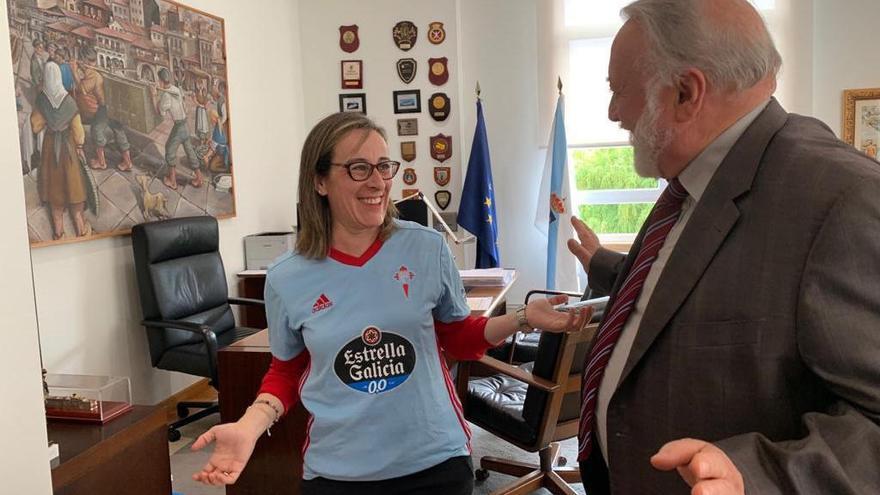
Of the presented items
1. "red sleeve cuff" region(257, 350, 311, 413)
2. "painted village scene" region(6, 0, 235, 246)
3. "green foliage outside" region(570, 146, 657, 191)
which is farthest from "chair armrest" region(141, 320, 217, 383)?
"green foliage outside" region(570, 146, 657, 191)

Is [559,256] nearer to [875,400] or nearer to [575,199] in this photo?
[575,199]

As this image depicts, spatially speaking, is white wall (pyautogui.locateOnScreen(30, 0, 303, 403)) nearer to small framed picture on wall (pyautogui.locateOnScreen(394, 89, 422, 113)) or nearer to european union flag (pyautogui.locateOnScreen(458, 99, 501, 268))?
small framed picture on wall (pyautogui.locateOnScreen(394, 89, 422, 113))

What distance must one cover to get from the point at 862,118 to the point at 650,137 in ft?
15.0

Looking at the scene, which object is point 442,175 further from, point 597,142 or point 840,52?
point 840,52

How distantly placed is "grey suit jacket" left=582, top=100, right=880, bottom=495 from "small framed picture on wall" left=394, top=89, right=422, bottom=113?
4446 millimetres

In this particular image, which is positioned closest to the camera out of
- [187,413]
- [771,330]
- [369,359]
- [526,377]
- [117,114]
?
→ [771,330]

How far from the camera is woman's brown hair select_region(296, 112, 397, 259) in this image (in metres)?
1.50

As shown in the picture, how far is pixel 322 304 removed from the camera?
143cm

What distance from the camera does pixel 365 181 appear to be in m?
1.47

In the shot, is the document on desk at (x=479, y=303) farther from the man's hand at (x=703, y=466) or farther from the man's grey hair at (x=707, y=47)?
the man's hand at (x=703, y=466)

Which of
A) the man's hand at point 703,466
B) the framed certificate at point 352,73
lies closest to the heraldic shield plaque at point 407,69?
the framed certificate at point 352,73

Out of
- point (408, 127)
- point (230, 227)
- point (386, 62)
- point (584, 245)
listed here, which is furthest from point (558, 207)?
point (584, 245)

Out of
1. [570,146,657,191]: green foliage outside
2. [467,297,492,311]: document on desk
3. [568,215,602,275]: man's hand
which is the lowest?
[467,297,492,311]: document on desk

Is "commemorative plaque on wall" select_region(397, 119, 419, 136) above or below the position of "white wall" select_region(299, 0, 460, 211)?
below
